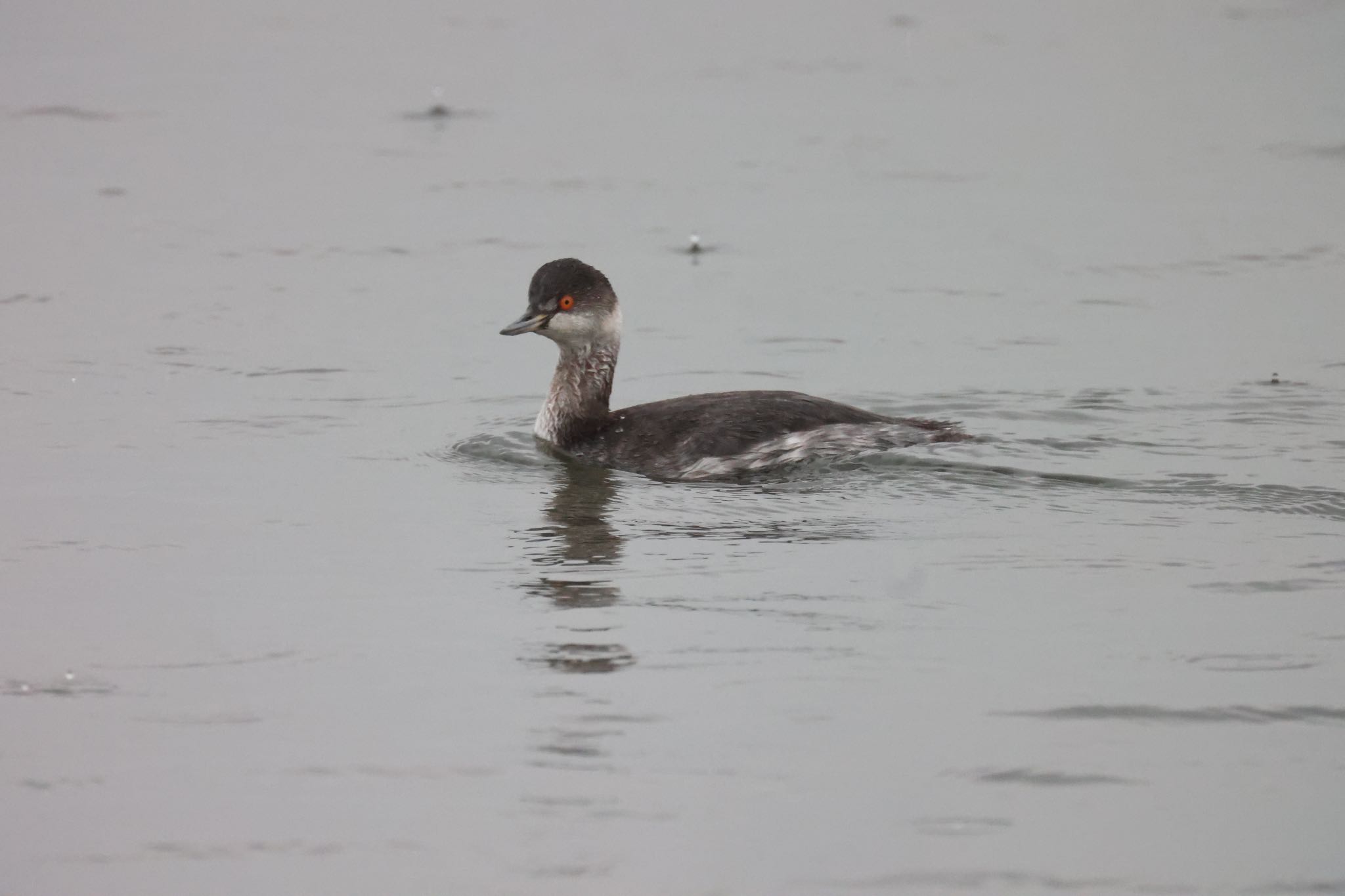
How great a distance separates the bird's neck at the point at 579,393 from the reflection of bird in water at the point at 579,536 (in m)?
0.28

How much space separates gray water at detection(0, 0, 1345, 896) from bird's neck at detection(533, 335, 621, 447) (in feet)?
1.20

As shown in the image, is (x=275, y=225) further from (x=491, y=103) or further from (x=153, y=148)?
(x=491, y=103)

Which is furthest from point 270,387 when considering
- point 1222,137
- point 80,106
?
point 1222,137

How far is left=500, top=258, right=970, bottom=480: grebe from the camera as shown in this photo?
38.8 feet

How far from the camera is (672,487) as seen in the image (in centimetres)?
1173

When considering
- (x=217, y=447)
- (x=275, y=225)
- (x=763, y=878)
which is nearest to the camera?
(x=763, y=878)

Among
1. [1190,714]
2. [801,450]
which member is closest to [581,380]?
[801,450]

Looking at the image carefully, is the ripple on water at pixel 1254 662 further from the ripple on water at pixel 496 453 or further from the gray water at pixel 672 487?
the ripple on water at pixel 496 453

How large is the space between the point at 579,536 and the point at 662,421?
6.06ft

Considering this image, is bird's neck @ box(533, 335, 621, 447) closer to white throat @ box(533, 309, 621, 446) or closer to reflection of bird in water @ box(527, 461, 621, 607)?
white throat @ box(533, 309, 621, 446)

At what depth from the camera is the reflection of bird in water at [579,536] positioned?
9219mm

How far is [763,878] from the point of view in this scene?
6117 mm

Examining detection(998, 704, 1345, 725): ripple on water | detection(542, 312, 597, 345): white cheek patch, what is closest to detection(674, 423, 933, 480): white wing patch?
detection(542, 312, 597, 345): white cheek patch

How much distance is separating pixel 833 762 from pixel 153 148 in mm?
15683
